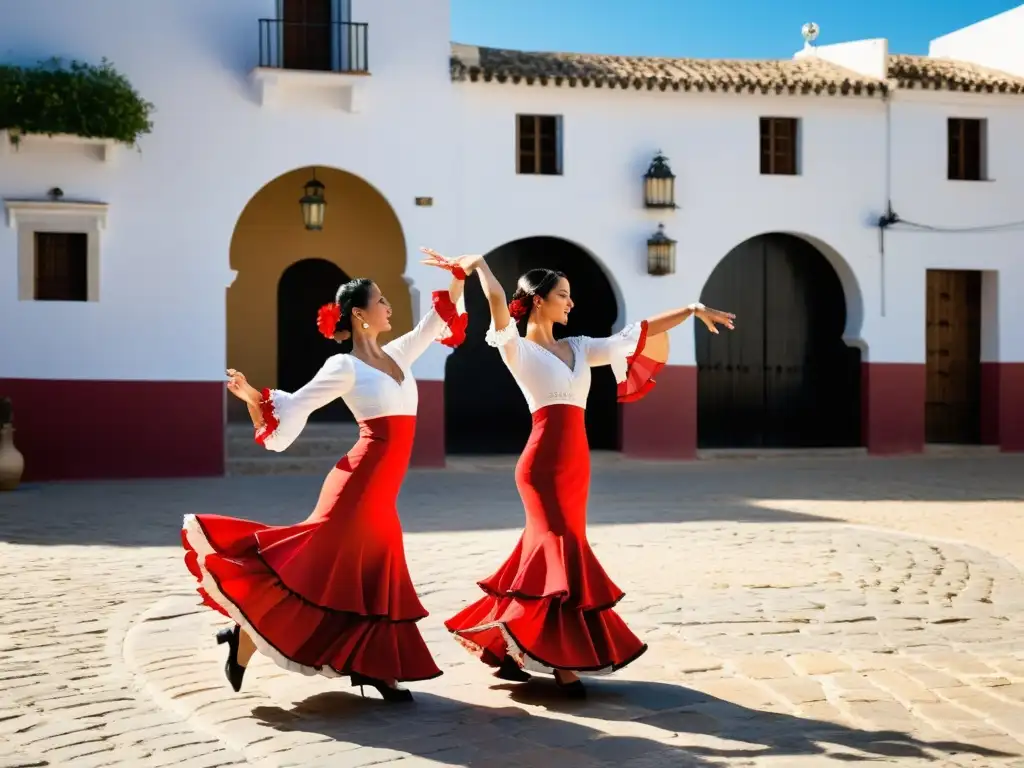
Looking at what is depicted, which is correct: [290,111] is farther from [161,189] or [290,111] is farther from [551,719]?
[551,719]

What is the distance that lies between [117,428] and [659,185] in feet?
25.2

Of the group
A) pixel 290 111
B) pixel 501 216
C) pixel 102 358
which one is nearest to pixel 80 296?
pixel 102 358

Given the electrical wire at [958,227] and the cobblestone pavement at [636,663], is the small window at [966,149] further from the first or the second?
the cobblestone pavement at [636,663]

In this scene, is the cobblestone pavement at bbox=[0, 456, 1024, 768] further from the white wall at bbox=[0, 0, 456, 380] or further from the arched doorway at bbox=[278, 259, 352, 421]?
the arched doorway at bbox=[278, 259, 352, 421]

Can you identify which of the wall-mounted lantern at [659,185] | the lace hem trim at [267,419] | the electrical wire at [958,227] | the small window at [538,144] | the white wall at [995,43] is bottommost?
the lace hem trim at [267,419]

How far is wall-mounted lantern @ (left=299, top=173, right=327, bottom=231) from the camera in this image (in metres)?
18.2

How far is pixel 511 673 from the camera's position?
5930mm

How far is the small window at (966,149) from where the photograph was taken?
2003 cm

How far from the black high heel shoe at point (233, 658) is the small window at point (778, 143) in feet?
49.5

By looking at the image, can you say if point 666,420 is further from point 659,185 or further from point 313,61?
point 313,61

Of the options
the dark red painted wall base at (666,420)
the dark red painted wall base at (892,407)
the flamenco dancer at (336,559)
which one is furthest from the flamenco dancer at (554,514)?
the dark red painted wall base at (892,407)

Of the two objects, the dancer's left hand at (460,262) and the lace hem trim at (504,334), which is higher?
the dancer's left hand at (460,262)

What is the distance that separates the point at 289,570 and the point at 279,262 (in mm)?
14885

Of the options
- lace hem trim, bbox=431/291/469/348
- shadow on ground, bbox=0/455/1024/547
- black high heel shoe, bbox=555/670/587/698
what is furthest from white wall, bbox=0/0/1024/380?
black high heel shoe, bbox=555/670/587/698
